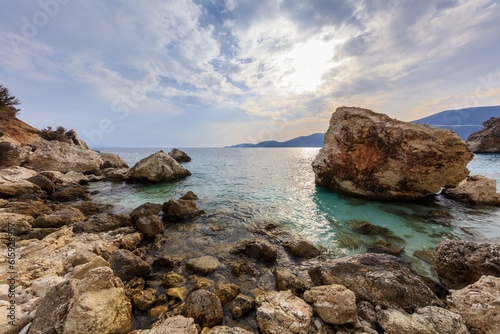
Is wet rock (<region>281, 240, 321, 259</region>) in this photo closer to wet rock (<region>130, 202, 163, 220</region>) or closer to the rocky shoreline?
the rocky shoreline

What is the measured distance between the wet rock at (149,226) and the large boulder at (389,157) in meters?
14.5

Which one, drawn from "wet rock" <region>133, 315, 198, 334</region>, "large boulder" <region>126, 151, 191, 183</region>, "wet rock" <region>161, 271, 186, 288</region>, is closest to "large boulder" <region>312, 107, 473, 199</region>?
"wet rock" <region>161, 271, 186, 288</region>

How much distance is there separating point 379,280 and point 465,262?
2864 mm

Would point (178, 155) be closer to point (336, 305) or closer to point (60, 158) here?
point (60, 158)

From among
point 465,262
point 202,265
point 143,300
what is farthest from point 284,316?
point 465,262

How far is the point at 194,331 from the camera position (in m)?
3.15

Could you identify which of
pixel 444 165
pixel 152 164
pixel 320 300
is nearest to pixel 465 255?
pixel 320 300

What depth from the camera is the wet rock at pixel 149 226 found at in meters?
7.66

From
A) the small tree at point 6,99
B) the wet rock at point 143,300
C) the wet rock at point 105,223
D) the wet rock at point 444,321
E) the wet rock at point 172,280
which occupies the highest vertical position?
the small tree at point 6,99

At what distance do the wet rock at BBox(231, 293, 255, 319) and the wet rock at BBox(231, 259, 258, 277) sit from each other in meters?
1.26

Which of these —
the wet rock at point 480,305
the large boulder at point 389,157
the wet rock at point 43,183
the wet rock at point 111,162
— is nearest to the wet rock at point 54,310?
the wet rock at point 480,305

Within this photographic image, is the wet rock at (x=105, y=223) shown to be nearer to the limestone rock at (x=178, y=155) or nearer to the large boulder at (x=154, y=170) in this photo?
the large boulder at (x=154, y=170)

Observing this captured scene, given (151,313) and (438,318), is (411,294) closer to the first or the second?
(438,318)

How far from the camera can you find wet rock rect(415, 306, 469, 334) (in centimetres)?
303
